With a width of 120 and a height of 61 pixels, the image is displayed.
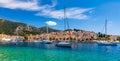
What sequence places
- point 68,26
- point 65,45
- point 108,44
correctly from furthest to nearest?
point 108,44, point 68,26, point 65,45

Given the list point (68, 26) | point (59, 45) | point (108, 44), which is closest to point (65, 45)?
point (59, 45)

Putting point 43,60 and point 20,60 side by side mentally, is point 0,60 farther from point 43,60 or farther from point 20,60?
point 43,60

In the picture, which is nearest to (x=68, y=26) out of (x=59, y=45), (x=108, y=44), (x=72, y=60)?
(x=59, y=45)

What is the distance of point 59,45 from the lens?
119 m

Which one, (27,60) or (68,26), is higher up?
(68,26)

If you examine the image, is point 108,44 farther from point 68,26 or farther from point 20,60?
point 20,60

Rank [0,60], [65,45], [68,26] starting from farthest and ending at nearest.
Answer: [68,26] < [65,45] < [0,60]

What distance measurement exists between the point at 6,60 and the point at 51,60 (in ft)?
33.7

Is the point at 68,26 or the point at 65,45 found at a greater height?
the point at 68,26

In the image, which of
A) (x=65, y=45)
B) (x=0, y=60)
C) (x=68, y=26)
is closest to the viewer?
(x=0, y=60)

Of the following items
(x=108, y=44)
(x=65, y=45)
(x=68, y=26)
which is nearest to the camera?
(x=65, y=45)

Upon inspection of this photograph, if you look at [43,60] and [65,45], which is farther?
[65,45]

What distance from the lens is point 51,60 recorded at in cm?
5150

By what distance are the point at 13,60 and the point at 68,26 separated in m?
79.6
